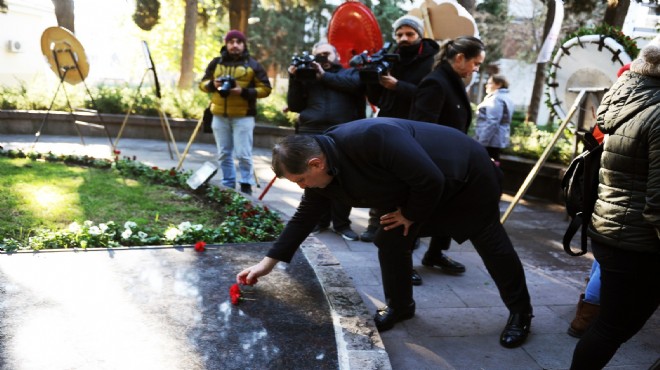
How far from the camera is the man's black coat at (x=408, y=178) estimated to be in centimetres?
264

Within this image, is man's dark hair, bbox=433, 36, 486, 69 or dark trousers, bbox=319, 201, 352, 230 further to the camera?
dark trousers, bbox=319, 201, 352, 230

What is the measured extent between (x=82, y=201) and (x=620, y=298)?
4.89 m

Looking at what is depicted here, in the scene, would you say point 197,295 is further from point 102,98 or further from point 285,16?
point 285,16

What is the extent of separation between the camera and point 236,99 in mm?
Result: 6469

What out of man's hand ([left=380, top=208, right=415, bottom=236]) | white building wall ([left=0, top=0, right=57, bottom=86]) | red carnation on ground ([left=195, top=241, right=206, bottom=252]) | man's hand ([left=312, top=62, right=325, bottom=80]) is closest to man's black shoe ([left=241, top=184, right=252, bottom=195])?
man's hand ([left=312, top=62, right=325, bottom=80])

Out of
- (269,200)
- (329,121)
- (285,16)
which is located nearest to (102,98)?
(269,200)

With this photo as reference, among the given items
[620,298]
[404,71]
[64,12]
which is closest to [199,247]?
[404,71]

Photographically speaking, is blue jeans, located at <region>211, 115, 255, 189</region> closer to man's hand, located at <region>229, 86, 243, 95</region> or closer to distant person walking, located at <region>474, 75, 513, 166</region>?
man's hand, located at <region>229, 86, 243, 95</region>

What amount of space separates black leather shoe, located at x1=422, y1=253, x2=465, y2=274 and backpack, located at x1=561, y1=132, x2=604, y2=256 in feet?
5.27

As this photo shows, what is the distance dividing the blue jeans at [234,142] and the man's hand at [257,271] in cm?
334

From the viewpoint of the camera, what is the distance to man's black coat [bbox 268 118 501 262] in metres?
2.64

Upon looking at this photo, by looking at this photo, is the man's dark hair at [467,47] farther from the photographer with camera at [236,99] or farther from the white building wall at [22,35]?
the white building wall at [22,35]

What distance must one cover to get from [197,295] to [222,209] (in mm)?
2314

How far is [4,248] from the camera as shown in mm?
3975
